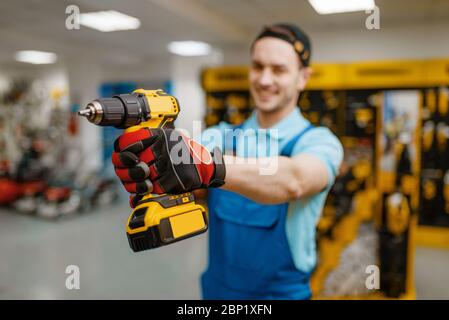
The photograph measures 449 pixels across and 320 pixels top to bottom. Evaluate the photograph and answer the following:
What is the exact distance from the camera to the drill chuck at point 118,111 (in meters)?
0.48

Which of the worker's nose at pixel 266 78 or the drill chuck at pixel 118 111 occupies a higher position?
the worker's nose at pixel 266 78

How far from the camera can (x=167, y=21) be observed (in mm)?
2562

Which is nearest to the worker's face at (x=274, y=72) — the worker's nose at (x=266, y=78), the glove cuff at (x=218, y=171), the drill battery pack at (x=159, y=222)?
the worker's nose at (x=266, y=78)

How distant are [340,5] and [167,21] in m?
1.83

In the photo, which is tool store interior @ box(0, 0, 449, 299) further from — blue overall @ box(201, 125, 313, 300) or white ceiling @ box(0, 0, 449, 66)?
blue overall @ box(201, 125, 313, 300)

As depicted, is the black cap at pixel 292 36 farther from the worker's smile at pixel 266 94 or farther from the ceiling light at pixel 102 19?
the ceiling light at pixel 102 19

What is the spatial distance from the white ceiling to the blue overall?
0.48m

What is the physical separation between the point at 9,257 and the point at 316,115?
294 centimetres

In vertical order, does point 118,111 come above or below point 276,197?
above

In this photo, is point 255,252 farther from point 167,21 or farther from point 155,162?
point 167,21

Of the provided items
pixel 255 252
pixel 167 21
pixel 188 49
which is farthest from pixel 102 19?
pixel 167 21

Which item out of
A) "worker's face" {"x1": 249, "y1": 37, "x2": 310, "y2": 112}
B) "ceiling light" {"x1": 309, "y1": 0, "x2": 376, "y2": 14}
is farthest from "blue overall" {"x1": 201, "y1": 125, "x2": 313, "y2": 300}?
"ceiling light" {"x1": 309, "y1": 0, "x2": 376, "y2": 14}
